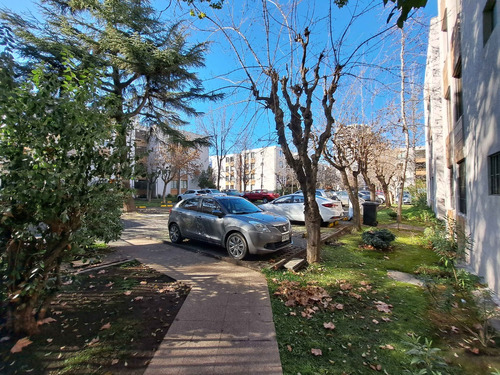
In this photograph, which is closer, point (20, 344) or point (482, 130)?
point (20, 344)

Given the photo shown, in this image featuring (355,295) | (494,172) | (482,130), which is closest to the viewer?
(355,295)

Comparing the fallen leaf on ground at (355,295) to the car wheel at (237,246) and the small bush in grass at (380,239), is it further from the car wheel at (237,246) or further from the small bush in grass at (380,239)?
the small bush in grass at (380,239)

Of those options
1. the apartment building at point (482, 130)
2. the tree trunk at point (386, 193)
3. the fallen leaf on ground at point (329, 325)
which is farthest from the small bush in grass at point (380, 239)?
the tree trunk at point (386, 193)

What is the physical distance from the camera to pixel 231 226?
6176mm

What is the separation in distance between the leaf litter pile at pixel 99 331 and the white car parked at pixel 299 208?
8.17m

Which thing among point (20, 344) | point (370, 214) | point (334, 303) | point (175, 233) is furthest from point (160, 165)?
point (334, 303)

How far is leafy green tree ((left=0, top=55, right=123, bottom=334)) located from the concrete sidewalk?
61.3 inches

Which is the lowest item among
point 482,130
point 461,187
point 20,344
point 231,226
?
point 20,344

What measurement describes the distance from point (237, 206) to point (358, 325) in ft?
14.2

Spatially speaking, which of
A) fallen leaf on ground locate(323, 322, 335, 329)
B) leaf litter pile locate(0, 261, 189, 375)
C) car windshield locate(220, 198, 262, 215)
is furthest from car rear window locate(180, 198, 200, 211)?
fallen leaf on ground locate(323, 322, 335, 329)

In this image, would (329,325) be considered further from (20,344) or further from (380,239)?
(380,239)

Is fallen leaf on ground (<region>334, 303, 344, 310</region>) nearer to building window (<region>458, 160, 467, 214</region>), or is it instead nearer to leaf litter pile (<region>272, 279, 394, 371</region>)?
leaf litter pile (<region>272, 279, 394, 371</region>)

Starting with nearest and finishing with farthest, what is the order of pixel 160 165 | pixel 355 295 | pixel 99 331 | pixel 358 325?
pixel 99 331
pixel 358 325
pixel 355 295
pixel 160 165

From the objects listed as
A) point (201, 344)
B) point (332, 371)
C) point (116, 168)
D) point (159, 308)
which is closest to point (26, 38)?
point (116, 168)
